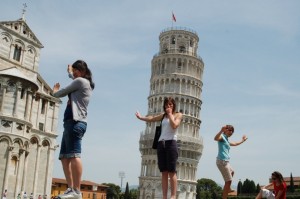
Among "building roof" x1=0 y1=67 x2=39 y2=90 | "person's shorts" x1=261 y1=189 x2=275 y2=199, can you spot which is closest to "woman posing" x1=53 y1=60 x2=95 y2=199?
"person's shorts" x1=261 y1=189 x2=275 y2=199

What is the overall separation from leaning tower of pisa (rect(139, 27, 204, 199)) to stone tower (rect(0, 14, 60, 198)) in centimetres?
3170

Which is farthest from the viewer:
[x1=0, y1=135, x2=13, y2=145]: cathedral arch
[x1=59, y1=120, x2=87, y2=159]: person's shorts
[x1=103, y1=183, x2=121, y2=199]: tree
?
[x1=103, y1=183, x2=121, y2=199]: tree

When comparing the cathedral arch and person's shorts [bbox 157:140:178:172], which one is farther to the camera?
the cathedral arch

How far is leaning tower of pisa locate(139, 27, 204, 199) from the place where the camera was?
72.6 meters

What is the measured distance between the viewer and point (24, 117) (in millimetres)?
38656

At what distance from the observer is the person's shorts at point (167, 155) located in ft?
29.5

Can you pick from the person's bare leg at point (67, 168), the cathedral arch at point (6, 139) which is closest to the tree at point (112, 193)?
the cathedral arch at point (6, 139)

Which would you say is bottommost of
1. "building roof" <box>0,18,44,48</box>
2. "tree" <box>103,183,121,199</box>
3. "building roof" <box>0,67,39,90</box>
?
"tree" <box>103,183,121,199</box>

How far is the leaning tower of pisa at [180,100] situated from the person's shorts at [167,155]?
63465 millimetres

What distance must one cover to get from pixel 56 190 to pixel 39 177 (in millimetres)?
53572

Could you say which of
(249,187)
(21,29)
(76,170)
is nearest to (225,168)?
(76,170)

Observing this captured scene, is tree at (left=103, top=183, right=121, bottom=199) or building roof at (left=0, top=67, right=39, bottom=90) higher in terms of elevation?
building roof at (left=0, top=67, right=39, bottom=90)

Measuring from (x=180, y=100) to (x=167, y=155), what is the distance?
66298mm

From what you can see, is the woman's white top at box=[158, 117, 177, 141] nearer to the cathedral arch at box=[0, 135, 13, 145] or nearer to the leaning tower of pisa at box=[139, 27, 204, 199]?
the cathedral arch at box=[0, 135, 13, 145]
